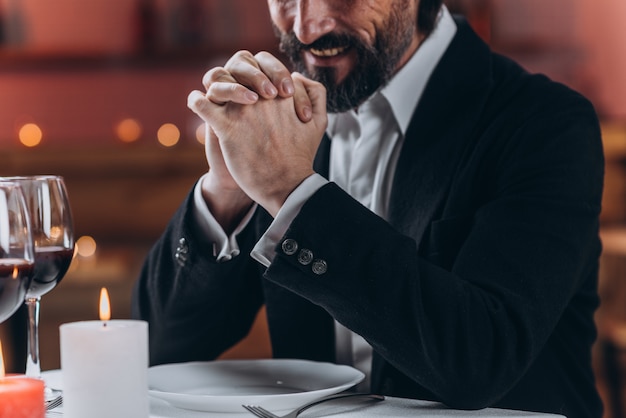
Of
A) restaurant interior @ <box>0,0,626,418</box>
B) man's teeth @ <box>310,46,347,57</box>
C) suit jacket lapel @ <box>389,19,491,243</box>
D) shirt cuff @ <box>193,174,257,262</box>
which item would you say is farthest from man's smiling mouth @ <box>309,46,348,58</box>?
restaurant interior @ <box>0,0,626,418</box>

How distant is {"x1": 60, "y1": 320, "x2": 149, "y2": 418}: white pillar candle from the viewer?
749mm

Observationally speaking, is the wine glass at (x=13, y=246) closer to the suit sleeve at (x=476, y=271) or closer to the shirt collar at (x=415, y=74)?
the suit sleeve at (x=476, y=271)

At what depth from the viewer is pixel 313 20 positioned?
129 cm

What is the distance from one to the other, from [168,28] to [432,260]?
322 centimetres

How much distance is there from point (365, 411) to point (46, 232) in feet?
1.25

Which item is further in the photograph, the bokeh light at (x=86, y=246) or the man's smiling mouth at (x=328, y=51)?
the bokeh light at (x=86, y=246)

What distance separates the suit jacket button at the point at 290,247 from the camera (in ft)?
3.22

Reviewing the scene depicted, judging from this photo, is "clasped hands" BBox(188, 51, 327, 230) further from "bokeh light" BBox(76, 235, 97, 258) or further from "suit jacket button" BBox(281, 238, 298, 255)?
"bokeh light" BBox(76, 235, 97, 258)

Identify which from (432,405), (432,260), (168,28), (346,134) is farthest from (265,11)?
(432,405)

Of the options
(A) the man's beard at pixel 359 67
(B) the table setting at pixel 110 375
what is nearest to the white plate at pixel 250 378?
(B) the table setting at pixel 110 375

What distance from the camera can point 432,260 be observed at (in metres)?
1.25

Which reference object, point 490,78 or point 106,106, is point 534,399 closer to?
point 490,78

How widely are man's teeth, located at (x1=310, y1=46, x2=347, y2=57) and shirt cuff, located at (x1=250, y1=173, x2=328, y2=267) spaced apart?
0.33 meters

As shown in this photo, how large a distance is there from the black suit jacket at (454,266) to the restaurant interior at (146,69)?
250 cm
